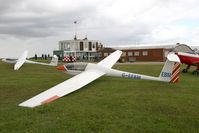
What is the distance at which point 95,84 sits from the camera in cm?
1630

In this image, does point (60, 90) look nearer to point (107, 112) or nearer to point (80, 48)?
point (107, 112)

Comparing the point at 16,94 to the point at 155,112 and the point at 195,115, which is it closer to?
the point at 155,112

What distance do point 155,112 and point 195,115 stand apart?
4.24ft

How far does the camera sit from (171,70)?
15383mm

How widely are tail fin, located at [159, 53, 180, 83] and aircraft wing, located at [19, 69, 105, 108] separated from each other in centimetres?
405

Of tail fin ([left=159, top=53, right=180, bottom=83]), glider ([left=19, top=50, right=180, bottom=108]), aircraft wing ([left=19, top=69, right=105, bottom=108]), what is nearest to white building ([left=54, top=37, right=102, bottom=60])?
glider ([left=19, top=50, right=180, bottom=108])

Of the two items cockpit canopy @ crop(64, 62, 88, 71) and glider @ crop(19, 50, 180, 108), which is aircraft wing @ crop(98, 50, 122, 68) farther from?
cockpit canopy @ crop(64, 62, 88, 71)

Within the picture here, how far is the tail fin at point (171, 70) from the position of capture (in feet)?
50.5

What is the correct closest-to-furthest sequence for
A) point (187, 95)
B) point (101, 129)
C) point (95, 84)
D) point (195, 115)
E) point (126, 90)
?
point (101, 129), point (195, 115), point (187, 95), point (126, 90), point (95, 84)

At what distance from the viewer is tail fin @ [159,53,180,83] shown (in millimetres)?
15383

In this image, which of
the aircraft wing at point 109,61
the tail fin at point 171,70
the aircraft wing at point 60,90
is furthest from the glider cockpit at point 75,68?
the tail fin at point 171,70

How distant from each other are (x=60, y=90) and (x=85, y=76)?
13.3ft

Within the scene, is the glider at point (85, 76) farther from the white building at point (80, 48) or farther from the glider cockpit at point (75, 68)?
the white building at point (80, 48)

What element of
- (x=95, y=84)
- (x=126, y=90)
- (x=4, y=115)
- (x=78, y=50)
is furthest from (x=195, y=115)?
(x=78, y=50)
